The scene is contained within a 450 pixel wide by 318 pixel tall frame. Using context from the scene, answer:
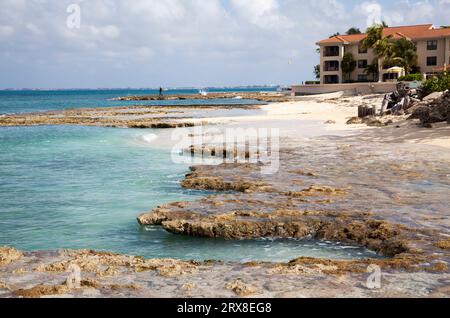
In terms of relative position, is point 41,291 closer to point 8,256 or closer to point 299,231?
point 8,256

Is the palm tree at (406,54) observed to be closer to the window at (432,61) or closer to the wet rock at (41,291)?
the window at (432,61)

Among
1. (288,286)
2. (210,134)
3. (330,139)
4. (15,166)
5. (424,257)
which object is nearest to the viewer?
(288,286)

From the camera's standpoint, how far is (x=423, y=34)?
7875 cm

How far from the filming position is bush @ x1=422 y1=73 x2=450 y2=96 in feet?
109

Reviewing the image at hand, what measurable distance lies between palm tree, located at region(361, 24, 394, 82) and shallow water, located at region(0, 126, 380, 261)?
5535 cm

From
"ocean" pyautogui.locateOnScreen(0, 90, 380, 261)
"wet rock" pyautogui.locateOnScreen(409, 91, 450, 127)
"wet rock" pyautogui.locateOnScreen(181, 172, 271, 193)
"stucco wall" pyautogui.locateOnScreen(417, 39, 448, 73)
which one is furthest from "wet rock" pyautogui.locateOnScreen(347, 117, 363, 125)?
"stucco wall" pyautogui.locateOnScreen(417, 39, 448, 73)

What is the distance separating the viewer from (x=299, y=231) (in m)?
11.0

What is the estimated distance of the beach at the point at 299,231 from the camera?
742cm

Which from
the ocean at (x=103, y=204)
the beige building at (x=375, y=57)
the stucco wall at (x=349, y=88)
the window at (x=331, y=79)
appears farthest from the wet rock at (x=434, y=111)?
the window at (x=331, y=79)

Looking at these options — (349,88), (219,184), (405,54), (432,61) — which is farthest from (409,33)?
(219,184)

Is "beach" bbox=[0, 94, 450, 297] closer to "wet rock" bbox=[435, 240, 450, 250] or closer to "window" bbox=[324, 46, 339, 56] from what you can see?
"wet rock" bbox=[435, 240, 450, 250]

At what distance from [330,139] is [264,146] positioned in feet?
13.8
